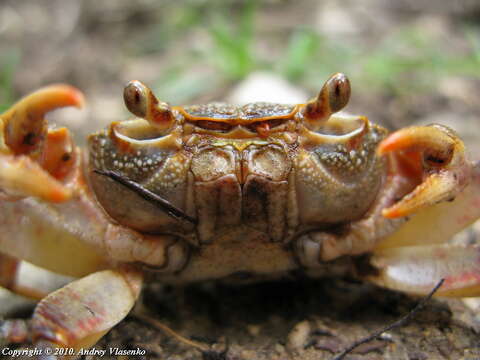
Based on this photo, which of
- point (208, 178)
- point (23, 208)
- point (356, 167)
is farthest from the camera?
point (23, 208)

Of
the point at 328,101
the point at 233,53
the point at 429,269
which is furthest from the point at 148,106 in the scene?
the point at 233,53

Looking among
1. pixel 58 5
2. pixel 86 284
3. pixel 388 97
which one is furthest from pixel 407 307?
pixel 58 5

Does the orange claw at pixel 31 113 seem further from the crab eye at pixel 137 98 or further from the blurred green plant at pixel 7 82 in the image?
the blurred green plant at pixel 7 82

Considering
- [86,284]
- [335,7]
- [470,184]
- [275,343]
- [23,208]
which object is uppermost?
[335,7]

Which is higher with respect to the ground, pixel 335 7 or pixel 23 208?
pixel 335 7

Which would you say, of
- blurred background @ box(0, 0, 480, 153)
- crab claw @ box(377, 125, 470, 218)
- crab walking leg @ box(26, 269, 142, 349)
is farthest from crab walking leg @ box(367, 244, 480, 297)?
blurred background @ box(0, 0, 480, 153)

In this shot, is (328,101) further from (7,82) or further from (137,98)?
(7,82)

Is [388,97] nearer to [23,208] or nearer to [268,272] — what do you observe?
[268,272]
